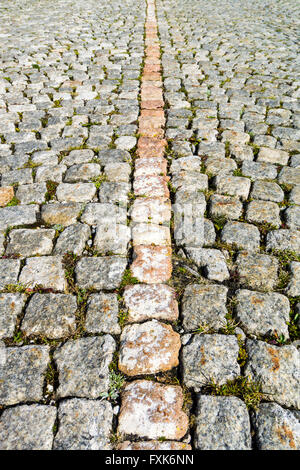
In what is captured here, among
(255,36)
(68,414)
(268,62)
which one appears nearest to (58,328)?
(68,414)

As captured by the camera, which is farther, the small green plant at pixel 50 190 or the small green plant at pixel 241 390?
the small green plant at pixel 50 190

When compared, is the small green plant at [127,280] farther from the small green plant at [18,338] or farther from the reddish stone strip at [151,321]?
the small green plant at [18,338]

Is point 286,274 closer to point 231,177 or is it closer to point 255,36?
point 231,177

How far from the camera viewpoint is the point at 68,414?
5.11 ft

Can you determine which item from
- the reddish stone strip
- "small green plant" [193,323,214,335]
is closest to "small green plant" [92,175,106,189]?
the reddish stone strip

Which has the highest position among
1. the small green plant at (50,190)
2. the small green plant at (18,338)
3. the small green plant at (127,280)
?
the small green plant at (50,190)

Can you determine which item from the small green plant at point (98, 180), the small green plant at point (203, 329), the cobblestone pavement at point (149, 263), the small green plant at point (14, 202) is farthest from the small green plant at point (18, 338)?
the small green plant at point (98, 180)

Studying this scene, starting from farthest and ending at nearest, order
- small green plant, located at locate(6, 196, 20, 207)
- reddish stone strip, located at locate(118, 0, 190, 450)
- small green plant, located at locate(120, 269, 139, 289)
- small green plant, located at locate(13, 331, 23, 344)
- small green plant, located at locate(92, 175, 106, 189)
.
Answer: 1. small green plant, located at locate(92, 175, 106, 189)
2. small green plant, located at locate(6, 196, 20, 207)
3. small green plant, located at locate(120, 269, 139, 289)
4. small green plant, located at locate(13, 331, 23, 344)
5. reddish stone strip, located at locate(118, 0, 190, 450)

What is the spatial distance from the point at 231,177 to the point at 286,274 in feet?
3.93

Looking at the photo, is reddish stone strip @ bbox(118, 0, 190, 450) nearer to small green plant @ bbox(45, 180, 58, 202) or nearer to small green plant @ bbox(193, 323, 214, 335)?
small green plant @ bbox(193, 323, 214, 335)

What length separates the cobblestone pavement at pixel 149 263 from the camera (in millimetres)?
1577

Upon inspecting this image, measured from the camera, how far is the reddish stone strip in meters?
1.55

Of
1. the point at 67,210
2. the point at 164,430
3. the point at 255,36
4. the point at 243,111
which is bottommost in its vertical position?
the point at 164,430

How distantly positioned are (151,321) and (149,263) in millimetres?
470
